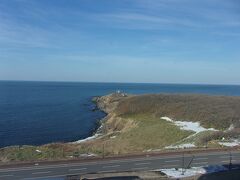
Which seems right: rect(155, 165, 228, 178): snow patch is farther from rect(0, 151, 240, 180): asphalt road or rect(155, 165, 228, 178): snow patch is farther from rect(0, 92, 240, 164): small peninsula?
rect(0, 92, 240, 164): small peninsula

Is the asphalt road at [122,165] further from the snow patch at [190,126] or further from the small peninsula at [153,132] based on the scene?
the snow patch at [190,126]

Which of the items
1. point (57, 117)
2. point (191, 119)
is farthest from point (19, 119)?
point (191, 119)

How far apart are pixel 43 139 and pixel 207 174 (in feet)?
133

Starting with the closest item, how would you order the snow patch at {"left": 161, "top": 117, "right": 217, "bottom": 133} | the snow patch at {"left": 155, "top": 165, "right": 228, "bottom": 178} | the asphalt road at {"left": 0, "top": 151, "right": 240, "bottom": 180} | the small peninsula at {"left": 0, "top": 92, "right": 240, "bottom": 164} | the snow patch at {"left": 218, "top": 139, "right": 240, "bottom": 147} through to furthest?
the asphalt road at {"left": 0, "top": 151, "right": 240, "bottom": 180}, the snow patch at {"left": 155, "top": 165, "right": 228, "bottom": 178}, the small peninsula at {"left": 0, "top": 92, "right": 240, "bottom": 164}, the snow patch at {"left": 218, "top": 139, "right": 240, "bottom": 147}, the snow patch at {"left": 161, "top": 117, "right": 217, "bottom": 133}

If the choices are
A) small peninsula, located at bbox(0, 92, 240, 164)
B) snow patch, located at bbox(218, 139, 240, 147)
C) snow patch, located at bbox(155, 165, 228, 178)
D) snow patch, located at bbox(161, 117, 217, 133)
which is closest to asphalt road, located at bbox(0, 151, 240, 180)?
snow patch, located at bbox(155, 165, 228, 178)

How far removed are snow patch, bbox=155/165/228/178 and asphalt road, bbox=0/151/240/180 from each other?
144 cm

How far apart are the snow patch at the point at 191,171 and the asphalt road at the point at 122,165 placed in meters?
1.44

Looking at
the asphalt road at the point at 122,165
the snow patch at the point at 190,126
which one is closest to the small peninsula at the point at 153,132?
the snow patch at the point at 190,126

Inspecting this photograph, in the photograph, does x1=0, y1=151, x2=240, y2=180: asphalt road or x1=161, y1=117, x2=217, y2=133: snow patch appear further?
x1=161, y1=117, x2=217, y2=133: snow patch

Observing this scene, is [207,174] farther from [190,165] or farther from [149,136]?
[149,136]

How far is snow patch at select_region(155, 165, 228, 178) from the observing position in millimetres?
29406

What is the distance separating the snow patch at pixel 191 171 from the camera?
1158 inches

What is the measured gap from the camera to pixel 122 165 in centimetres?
3247

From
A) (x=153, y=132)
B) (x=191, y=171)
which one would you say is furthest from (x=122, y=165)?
(x=153, y=132)
